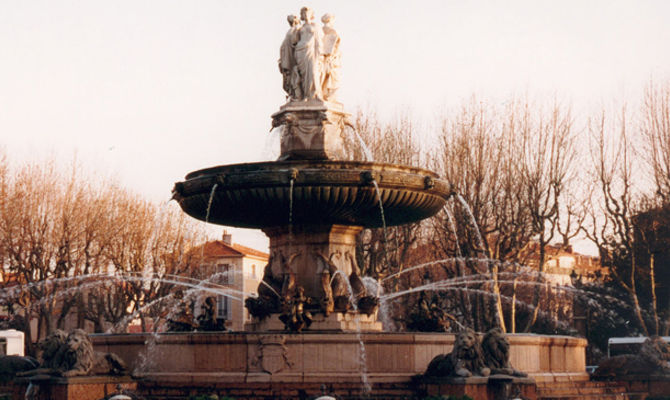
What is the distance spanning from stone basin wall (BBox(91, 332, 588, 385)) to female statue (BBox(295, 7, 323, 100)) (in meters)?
6.14

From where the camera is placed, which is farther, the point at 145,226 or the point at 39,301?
the point at 145,226

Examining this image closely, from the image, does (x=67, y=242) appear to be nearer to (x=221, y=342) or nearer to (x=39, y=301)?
(x=39, y=301)

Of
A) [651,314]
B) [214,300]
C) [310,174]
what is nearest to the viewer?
[310,174]

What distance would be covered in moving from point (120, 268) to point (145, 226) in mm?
2439

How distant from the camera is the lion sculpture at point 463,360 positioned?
15469 mm

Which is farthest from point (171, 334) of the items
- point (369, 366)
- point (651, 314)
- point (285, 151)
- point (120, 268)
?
point (651, 314)

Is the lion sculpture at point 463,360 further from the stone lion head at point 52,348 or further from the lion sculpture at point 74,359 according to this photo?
the stone lion head at point 52,348

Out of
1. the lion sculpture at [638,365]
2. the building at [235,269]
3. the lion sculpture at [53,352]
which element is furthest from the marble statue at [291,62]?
the building at [235,269]

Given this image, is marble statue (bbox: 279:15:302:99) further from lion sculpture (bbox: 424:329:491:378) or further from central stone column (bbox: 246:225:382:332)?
lion sculpture (bbox: 424:329:491:378)

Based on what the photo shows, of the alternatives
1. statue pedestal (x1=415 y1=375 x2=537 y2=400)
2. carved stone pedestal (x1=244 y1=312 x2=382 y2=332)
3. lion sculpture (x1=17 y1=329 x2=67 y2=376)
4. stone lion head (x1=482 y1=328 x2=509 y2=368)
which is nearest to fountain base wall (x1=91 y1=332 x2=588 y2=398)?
statue pedestal (x1=415 y1=375 x2=537 y2=400)

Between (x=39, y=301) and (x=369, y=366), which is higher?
(x=39, y=301)

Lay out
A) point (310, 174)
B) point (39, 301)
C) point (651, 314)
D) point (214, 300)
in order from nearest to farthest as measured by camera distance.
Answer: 1. point (310, 174)
2. point (214, 300)
3. point (39, 301)
4. point (651, 314)

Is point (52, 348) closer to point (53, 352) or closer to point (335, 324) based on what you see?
point (53, 352)

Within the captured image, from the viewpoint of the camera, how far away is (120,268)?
144ft
